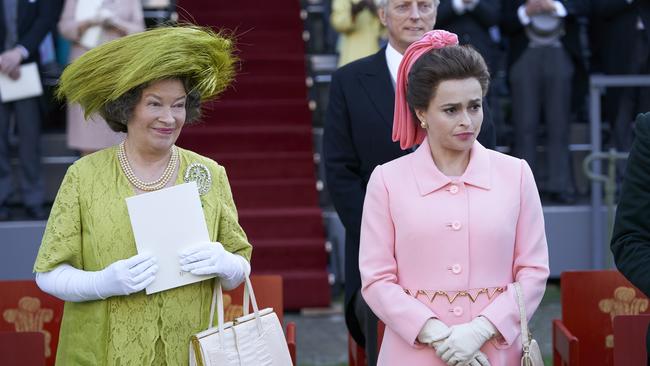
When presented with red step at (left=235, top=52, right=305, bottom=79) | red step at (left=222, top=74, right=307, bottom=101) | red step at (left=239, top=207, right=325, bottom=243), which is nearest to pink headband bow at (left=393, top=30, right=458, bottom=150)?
red step at (left=239, top=207, right=325, bottom=243)

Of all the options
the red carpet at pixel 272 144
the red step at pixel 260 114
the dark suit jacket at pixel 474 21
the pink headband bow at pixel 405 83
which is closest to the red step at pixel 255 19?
the red carpet at pixel 272 144

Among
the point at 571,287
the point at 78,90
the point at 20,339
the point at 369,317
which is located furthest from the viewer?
the point at 571,287

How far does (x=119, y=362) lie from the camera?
3750 millimetres

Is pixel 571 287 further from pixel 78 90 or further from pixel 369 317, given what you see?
pixel 78 90

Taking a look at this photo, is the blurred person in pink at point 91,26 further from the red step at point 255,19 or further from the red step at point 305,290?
the red step at point 255,19

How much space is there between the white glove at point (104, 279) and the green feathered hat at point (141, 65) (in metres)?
0.49

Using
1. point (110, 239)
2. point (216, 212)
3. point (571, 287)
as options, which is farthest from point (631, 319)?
point (110, 239)

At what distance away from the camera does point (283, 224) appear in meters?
8.34

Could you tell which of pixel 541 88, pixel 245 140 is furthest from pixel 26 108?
pixel 541 88

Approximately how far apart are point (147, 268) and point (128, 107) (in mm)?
489

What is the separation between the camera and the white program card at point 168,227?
146 inches

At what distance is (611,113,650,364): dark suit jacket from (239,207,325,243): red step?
489 cm

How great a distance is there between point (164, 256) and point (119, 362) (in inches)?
13.6

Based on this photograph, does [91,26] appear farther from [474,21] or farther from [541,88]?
[541,88]
